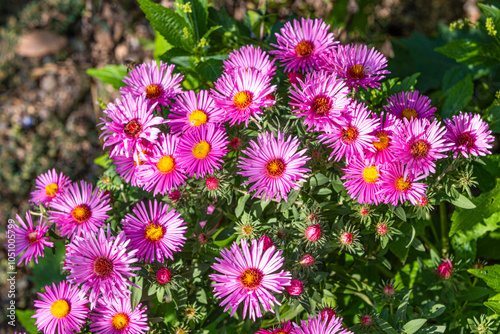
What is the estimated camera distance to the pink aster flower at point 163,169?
67.2 inches

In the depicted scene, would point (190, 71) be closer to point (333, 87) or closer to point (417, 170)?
point (333, 87)

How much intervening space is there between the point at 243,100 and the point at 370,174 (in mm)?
547

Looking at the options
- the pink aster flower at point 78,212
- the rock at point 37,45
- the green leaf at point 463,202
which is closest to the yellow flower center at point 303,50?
the green leaf at point 463,202

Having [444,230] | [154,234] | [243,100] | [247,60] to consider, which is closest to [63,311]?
[154,234]

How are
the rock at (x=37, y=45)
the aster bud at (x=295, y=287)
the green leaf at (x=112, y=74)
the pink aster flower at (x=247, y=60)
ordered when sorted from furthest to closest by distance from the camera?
the rock at (x=37, y=45) < the green leaf at (x=112, y=74) < the pink aster flower at (x=247, y=60) < the aster bud at (x=295, y=287)

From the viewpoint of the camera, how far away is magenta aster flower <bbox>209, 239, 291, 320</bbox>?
1.54 meters

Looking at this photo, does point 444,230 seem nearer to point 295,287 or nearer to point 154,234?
point 295,287

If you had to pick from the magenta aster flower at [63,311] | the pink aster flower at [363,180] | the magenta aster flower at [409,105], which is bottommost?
the magenta aster flower at [63,311]

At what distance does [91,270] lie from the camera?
5.32 feet

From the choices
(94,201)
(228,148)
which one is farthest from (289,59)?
(94,201)

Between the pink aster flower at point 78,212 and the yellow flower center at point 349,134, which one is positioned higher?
the pink aster flower at point 78,212

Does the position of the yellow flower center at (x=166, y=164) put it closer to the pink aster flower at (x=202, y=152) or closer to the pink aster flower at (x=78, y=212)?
the pink aster flower at (x=202, y=152)

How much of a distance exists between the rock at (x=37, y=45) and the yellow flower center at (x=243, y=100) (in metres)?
2.65

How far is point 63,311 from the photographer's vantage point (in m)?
1.71
